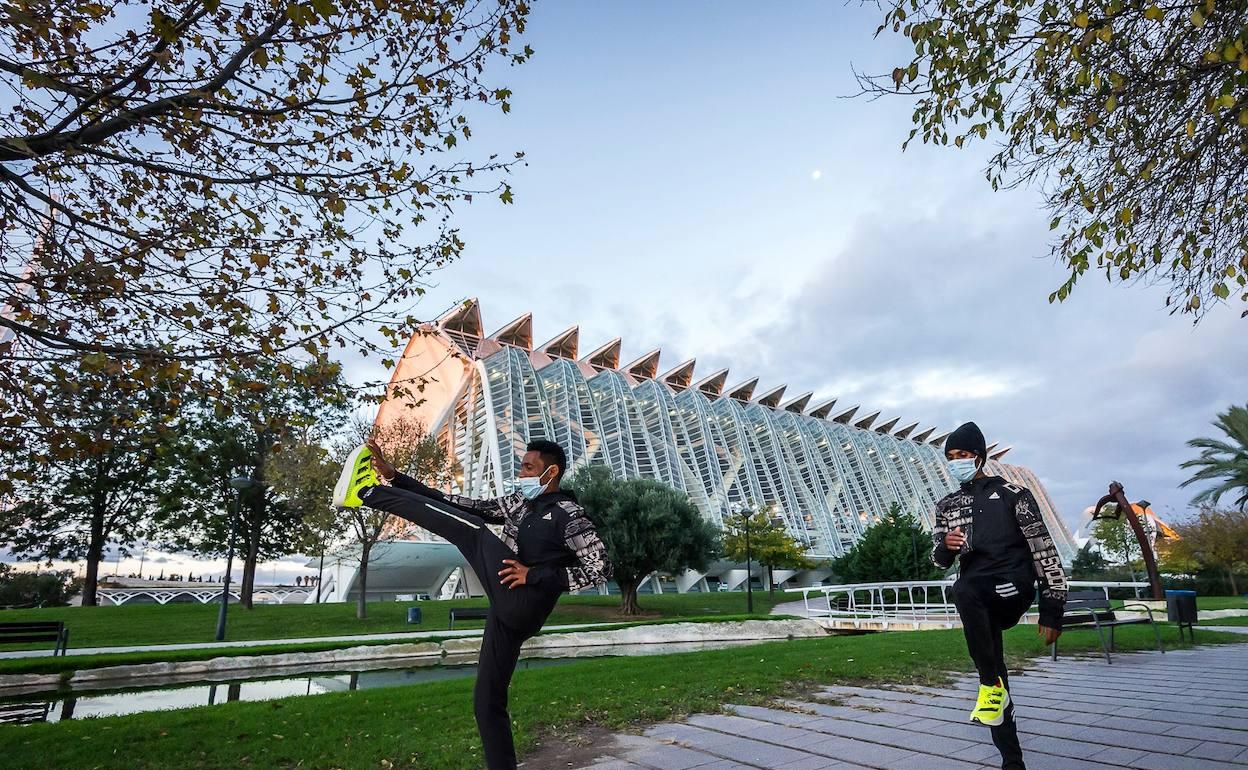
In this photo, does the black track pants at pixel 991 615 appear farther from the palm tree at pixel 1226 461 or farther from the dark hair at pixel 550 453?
the palm tree at pixel 1226 461

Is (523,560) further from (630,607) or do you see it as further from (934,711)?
(630,607)

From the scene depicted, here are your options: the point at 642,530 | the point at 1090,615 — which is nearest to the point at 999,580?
the point at 1090,615

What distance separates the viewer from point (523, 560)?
3.82 meters

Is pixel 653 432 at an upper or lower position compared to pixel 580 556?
upper

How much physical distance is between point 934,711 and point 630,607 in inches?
984

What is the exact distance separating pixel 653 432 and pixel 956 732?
55651mm

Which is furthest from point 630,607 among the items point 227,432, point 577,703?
point 577,703

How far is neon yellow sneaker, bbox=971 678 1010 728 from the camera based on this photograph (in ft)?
13.1

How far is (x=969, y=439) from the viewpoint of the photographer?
474 cm

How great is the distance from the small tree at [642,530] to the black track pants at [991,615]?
87.4ft

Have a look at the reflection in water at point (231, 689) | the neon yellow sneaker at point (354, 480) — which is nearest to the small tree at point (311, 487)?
the reflection in water at point (231, 689)

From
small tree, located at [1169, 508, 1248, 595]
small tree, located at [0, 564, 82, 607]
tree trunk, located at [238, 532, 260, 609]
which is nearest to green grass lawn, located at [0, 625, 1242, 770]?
tree trunk, located at [238, 532, 260, 609]

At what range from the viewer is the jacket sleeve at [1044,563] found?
13.9ft

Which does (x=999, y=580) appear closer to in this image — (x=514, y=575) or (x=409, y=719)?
(x=514, y=575)
